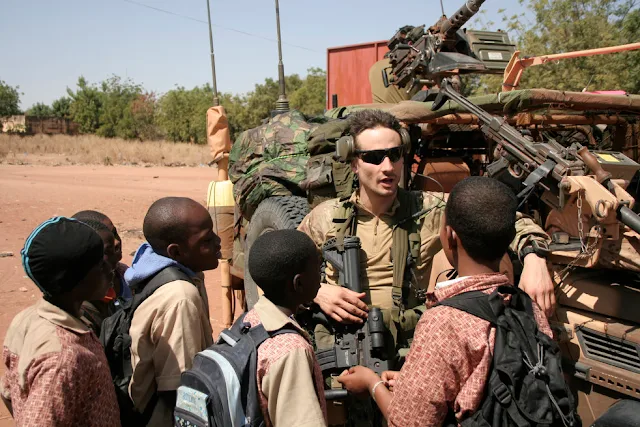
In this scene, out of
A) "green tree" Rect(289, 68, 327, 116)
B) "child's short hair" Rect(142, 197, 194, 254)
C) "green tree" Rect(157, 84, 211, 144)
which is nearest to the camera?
"child's short hair" Rect(142, 197, 194, 254)

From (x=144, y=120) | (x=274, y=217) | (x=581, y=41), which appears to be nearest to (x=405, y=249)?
(x=274, y=217)

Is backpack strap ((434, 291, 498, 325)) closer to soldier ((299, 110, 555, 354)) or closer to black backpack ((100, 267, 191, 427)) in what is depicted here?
soldier ((299, 110, 555, 354))

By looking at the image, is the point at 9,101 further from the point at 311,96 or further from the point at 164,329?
the point at 164,329

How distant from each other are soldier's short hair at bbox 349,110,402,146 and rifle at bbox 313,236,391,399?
54 cm

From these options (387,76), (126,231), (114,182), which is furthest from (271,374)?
(114,182)

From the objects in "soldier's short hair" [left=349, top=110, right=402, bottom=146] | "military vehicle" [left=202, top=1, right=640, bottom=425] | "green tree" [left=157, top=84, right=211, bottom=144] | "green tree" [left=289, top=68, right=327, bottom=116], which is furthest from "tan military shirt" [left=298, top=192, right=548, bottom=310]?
"green tree" [left=157, top=84, right=211, bottom=144]

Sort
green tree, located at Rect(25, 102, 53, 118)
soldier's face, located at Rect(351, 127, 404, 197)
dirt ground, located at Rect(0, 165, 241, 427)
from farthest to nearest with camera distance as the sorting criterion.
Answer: green tree, located at Rect(25, 102, 53, 118) → dirt ground, located at Rect(0, 165, 241, 427) → soldier's face, located at Rect(351, 127, 404, 197)

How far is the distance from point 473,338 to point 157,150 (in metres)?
27.4

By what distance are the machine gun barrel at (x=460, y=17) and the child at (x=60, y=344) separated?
3.46 meters

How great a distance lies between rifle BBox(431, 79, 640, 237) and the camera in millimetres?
2432

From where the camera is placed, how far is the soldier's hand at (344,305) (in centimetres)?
254

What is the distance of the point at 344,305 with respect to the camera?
2.55 metres

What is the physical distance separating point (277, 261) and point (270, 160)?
301 cm

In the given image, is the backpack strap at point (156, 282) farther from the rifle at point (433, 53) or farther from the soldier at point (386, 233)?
the rifle at point (433, 53)
